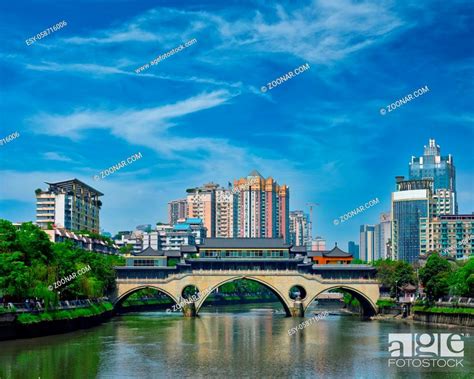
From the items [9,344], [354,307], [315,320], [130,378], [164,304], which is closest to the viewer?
[130,378]

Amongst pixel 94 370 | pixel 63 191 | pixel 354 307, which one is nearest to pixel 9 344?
pixel 94 370

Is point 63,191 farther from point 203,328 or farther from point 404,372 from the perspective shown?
point 404,372

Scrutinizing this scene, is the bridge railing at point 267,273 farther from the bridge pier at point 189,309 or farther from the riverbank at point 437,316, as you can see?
the riverbank at point 437,316

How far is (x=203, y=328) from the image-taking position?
221 ft

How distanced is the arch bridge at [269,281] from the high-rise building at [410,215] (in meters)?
75.2

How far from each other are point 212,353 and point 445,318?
28750mm

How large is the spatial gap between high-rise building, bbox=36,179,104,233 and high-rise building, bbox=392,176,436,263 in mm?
66903

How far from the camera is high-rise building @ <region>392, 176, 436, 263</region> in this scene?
15825 centimetres

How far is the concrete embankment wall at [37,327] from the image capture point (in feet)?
163

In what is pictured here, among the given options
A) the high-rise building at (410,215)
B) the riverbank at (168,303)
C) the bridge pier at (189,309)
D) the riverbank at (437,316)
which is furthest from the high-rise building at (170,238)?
the riverbank at (437,316)

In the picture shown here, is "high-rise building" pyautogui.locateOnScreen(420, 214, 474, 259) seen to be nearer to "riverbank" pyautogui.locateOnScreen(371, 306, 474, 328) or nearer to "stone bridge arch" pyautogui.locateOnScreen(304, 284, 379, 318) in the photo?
"stone bridge arch" pyautogui.locateOnScreen(304, 284, 379, 318)

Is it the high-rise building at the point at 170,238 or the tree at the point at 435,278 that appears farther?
the high-rise building at the point at 170,238

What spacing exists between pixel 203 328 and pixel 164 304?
1685 inches

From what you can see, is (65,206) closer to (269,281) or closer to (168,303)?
(168,303)
